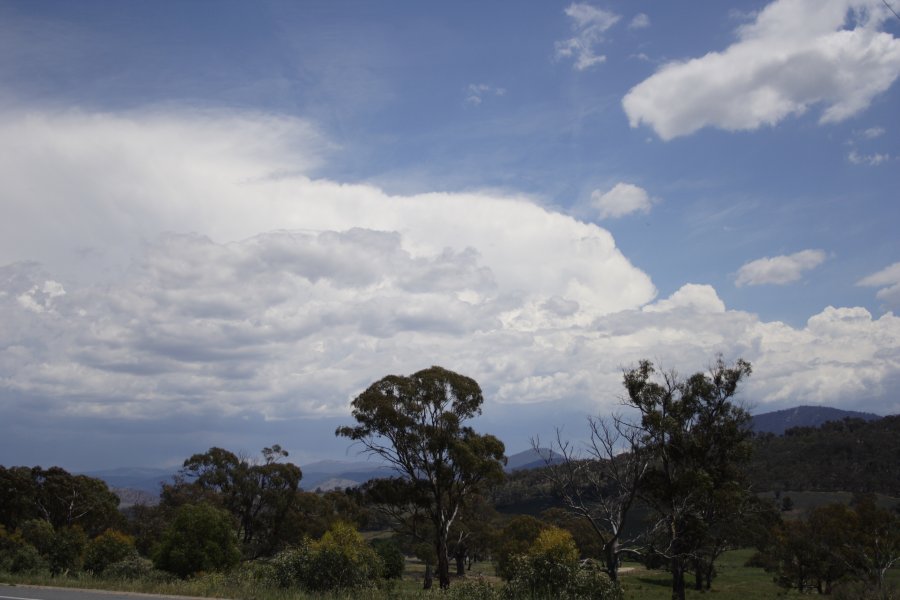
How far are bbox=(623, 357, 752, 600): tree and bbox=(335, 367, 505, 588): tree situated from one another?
9.42 m

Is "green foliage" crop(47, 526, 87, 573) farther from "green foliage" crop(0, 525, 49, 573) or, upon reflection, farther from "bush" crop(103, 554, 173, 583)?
"bush" crop(103, 554, 173, 583)

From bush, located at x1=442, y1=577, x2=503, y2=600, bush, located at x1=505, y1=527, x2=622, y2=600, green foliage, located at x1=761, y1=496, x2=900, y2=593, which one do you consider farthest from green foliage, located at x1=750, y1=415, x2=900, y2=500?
bush, located at x1=442, y1=577, x2=503, y2=600

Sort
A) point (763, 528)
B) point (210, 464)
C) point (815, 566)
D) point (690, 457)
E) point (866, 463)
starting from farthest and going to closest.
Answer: point (866, 463) < point (210, 464) < point (763, 528) < point (815, 566) < point (690, 457)

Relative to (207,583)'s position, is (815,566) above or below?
below

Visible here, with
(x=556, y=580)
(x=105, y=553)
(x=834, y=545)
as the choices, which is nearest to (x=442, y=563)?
(x=105, y=553)

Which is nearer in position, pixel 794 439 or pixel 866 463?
pixel 866 463

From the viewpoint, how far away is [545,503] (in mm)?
117750

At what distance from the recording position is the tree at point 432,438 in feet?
126

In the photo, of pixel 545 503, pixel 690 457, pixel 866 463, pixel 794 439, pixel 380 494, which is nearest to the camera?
pixel 690 457

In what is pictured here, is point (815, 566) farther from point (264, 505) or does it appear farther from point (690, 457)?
point (264, 505)

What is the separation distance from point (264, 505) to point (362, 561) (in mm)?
43402

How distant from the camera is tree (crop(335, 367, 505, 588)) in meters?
38.4

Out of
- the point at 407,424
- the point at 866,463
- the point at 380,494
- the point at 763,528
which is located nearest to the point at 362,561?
the point at 407,424

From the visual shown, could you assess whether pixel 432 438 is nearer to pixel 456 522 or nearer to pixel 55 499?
pixel 456 522
